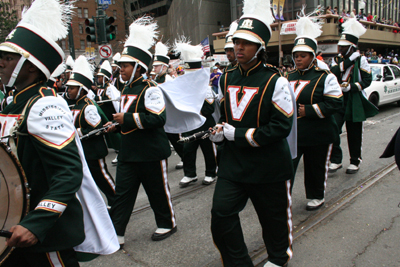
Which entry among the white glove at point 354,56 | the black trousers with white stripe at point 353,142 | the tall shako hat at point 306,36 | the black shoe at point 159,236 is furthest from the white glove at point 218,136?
the white glove at point 354,56

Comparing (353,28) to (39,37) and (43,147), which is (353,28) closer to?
(39,37)

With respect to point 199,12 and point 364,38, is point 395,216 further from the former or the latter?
point 199,12

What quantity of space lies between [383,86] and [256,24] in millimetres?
11769

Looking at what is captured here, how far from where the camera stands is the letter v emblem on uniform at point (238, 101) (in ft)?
9.51

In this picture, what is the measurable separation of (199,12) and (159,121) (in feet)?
113

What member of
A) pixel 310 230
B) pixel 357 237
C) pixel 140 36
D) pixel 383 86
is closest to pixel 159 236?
pixel 310 230

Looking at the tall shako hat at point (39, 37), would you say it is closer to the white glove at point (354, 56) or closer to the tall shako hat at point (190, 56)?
the tall shako hat at point (190, 56)

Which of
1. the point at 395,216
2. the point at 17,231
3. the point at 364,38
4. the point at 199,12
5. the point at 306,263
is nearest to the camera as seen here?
the point at 17,231

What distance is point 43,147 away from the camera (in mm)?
1871

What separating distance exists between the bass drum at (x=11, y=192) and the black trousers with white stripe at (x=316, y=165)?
3520 millimetres

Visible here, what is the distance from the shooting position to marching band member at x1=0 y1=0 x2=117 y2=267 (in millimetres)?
1854

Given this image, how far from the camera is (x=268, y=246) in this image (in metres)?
3.18

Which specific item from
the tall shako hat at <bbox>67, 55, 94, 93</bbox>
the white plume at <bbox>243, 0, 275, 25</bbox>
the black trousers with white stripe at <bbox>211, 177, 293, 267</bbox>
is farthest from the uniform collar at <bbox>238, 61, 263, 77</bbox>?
the tall shako hat at <bbox>67, 55, 94, 93</bbox>

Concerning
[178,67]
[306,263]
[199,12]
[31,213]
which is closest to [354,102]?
[306,263]
